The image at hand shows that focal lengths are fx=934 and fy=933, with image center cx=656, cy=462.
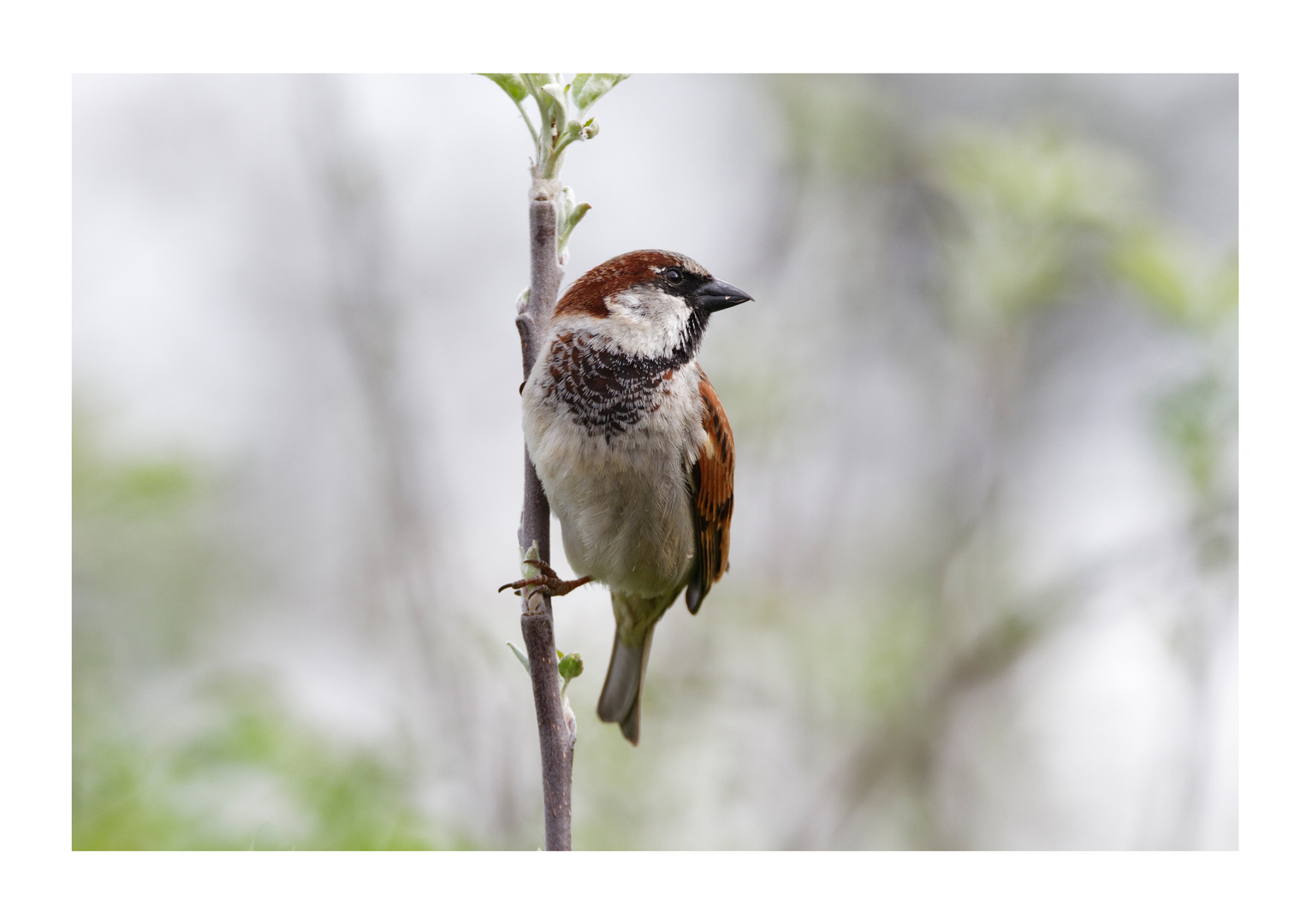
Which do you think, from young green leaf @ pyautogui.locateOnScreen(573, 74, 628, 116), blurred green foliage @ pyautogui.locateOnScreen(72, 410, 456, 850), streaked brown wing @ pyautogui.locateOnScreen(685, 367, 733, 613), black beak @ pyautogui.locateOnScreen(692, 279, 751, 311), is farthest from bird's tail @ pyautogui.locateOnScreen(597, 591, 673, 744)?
young green leaf @ pyautogui.locateOnScreen(573, 74, 628, 116)

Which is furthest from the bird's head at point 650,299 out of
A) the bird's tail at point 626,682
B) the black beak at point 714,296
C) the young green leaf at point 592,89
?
the bird's tail at point 626,682

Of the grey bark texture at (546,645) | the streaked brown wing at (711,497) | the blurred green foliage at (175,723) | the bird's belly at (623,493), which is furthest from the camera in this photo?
the blurred green foliage at (175,723)

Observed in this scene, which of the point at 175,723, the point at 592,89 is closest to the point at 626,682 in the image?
the point at 175,723

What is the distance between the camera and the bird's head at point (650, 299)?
138cm

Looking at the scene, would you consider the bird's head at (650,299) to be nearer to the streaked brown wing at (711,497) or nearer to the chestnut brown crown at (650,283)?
the chestnut brown crown at (650,283)

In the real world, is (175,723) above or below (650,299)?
below

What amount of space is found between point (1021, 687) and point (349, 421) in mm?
1625

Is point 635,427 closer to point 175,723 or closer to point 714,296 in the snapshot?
point 714,296

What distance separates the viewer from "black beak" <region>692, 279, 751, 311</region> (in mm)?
1389

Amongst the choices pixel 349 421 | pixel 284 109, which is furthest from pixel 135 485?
pixel 284 109

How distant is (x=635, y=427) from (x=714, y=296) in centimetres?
23

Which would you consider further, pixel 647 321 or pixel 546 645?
pixel 647 321

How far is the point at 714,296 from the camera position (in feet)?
4.58

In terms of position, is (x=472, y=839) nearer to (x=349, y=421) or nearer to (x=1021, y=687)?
(x=349, y=421)
